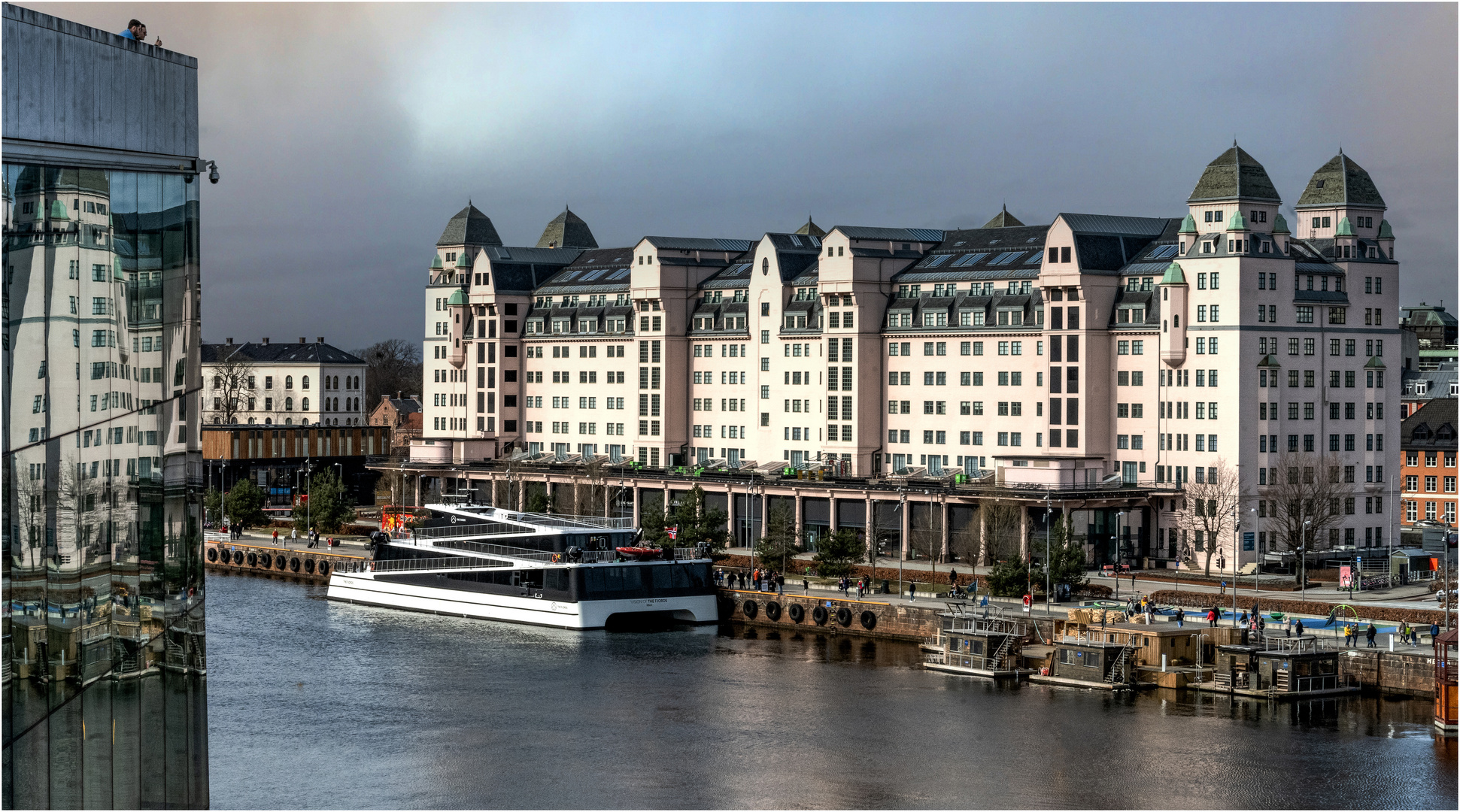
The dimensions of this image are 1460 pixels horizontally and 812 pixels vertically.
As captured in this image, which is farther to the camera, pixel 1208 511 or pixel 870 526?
pixel 870 526

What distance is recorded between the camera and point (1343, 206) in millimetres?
120938

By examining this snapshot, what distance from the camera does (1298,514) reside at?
4063 inches

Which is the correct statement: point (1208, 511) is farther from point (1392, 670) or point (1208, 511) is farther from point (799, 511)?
point (1392, 670)

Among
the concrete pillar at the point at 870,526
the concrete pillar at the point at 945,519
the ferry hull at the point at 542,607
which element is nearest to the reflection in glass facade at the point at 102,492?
the ferry hull at the point at 542,607

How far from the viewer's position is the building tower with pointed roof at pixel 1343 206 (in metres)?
120

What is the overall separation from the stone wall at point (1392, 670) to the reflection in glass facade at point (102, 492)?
54.7 metres

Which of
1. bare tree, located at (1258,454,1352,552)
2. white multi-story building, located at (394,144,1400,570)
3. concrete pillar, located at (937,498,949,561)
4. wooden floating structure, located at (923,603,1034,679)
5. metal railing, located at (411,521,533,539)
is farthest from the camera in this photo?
concrete pillar, located at (937,498,949,561)

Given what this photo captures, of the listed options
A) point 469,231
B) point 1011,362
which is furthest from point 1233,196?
point 469,231

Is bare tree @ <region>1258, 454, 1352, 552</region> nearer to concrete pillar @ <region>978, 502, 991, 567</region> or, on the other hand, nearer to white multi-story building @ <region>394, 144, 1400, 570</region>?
white multi-story building @ <region>394, 144, 1400, 570</region>

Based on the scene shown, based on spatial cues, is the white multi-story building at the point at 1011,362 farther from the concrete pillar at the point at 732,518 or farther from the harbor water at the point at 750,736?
the harbor water at the point at 750,736

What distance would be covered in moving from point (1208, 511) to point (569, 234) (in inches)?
3570

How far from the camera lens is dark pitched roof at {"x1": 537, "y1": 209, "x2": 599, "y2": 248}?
595 ft

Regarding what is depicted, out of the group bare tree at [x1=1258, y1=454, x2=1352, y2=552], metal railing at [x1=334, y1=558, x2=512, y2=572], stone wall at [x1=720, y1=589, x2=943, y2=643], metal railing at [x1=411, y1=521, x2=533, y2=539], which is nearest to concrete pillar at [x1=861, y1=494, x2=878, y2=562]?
stone wall at [x1=720, y1=589, x2=943, y2=643]

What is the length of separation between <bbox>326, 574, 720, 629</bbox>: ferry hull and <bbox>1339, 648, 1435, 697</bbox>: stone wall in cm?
3346
